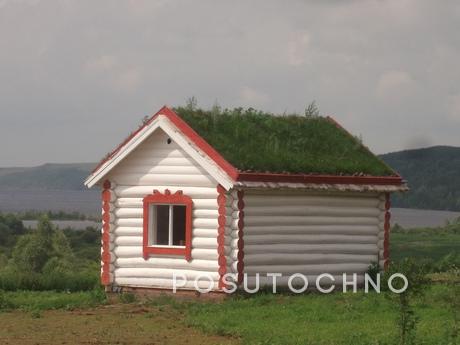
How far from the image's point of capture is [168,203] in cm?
2498

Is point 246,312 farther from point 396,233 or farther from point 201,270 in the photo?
point 396,233

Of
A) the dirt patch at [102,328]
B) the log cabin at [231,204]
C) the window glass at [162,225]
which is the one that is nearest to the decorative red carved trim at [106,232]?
the log cabin at [231,204]

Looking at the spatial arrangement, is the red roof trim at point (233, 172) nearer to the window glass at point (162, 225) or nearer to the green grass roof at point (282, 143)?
the green grass roof at point (282, 143)

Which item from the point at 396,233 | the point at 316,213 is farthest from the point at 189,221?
the point at 396,233

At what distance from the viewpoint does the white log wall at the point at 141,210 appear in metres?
24.4

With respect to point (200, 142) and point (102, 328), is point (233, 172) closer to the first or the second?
point (200, 142)

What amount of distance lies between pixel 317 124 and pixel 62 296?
7.86 metres

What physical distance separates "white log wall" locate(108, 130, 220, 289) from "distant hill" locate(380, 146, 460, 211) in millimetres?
94497

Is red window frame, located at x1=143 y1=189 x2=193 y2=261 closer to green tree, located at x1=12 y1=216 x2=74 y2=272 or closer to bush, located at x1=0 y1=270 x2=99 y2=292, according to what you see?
bush, located at x1=0 y1=270 x2=99 y2=292

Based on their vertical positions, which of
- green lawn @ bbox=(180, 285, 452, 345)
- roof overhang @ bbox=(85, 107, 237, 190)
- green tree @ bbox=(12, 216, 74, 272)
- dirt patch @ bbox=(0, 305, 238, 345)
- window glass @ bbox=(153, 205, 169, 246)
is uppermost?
roof overhang @ bbox=(85, 107, 237, 190)

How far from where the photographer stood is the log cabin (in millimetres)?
24234

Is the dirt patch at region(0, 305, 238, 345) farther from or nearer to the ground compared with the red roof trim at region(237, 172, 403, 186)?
nearer to the ground

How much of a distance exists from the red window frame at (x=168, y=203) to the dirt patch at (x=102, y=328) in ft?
5.13

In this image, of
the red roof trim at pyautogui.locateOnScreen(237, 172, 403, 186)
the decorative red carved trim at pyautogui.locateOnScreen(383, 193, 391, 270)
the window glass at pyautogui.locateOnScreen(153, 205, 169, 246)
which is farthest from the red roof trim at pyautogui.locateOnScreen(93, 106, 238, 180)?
the decorative red carved trim at pyautogui.locateOnScreen(383, 193, 391, 270)
